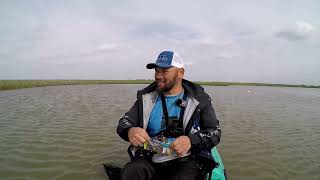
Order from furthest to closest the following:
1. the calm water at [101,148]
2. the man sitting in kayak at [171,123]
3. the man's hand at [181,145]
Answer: the calm water at [101,148], the man sitting in kayak at [171,123], the man's hand at [181,145]

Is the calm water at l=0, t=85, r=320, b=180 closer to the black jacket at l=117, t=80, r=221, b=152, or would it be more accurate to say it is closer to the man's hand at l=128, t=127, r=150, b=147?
the black jacket at l=117, t=80, r=221, b=152

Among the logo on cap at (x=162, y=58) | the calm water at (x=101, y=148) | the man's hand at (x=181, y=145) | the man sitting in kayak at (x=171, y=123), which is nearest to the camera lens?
the man's hand at (x=181, y=145)

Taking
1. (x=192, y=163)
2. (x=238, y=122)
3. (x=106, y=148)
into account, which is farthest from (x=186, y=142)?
(x=238, y=122)

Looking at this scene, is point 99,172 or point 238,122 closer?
point 99,172

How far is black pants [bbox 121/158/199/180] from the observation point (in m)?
3.94

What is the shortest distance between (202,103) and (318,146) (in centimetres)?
723

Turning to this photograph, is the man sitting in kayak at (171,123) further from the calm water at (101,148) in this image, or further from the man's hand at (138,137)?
the calm water at (101,148)

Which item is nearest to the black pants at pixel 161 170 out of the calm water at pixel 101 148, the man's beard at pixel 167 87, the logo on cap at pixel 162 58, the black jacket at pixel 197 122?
the black jacket at pixel 197 122

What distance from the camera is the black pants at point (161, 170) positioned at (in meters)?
3.94

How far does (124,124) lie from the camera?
4.35 m

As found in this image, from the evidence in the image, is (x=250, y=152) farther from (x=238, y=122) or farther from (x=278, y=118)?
(x=278, y=118)

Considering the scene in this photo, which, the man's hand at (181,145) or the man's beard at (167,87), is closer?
the man's hand at (181,145)

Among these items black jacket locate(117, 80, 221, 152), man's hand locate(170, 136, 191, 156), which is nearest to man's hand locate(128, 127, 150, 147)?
black jacket locate(117, 80, 221, 152)

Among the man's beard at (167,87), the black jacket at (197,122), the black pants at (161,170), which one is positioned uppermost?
the man's beard at (167,87)
